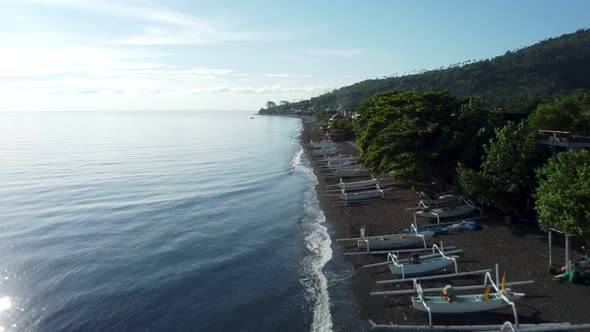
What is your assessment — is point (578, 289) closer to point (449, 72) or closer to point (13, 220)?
point (13, 220)

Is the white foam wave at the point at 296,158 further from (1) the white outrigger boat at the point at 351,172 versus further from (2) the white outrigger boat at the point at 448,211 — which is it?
(2) the white outrigger boat at the point at 448,211

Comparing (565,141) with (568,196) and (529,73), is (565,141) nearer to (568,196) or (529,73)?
(568,196)

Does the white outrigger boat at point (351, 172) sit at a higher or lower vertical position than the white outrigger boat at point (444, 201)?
lower

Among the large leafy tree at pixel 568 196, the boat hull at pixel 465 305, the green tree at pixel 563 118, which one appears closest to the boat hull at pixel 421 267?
Answer: the boat hull at pixel 465 305

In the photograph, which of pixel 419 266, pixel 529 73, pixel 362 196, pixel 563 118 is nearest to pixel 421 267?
pixel 419 266

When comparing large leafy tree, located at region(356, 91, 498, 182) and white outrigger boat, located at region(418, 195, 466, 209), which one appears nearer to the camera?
Result: white outrigger boat, located at region(418, 195, 466, 209)

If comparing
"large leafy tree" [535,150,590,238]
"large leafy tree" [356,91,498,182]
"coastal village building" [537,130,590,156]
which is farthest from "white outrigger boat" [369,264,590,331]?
"large leafy tree" [356,91,498,182]

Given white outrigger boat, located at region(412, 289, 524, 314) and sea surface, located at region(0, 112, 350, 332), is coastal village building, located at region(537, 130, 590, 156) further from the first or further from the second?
sea surface, located at region(0, 112, 350, 332)
